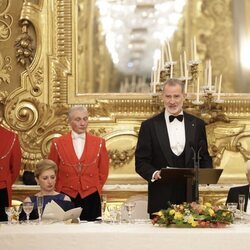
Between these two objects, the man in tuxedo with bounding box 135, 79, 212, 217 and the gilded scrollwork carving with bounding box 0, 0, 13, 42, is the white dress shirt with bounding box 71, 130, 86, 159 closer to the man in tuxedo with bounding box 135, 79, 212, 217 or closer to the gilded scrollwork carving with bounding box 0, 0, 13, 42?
the man in tuxedo with bounding box 135, 79, 212, 217

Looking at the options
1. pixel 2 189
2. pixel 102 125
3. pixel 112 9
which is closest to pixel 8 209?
pixel 2 189

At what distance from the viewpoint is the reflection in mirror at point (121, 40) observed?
21.2ft

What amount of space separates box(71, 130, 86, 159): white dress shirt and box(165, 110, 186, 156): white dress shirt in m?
1.11

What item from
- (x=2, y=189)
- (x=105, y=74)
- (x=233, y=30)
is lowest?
(x=2, y=189)

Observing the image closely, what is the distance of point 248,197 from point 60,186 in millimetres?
1547

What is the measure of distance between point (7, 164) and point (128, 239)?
8.01 ft

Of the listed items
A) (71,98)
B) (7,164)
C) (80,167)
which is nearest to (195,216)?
(80,167)

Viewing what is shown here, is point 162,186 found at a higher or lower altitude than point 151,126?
lower

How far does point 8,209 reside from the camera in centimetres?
391

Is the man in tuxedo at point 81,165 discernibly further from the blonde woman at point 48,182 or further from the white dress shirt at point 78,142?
the blonde woman at point 48,182

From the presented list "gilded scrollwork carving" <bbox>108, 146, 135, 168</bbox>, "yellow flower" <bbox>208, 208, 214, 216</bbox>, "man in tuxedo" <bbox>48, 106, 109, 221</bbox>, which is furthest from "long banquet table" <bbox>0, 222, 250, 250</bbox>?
"gilded scrollwork carving" <bbox>108, 146, 135, 168</bbox>

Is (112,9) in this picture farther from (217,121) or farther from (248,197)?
(248,197)

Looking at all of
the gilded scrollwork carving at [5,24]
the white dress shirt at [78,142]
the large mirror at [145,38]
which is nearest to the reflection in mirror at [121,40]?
the large mirror at [145,38]

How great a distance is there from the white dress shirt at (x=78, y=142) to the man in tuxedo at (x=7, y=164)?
1.50 feet
